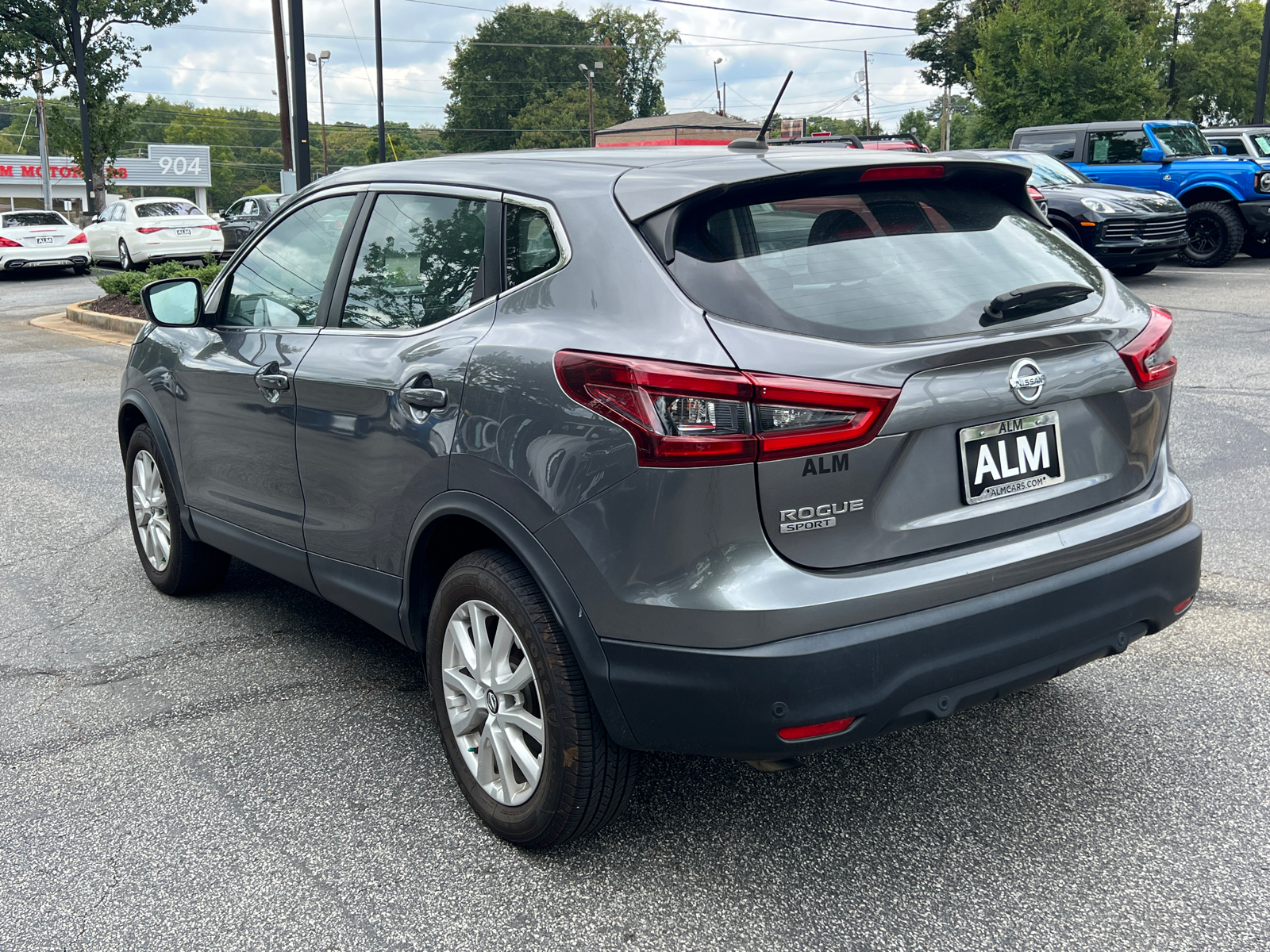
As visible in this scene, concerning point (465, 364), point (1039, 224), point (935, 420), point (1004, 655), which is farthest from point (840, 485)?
point (1039, 224)

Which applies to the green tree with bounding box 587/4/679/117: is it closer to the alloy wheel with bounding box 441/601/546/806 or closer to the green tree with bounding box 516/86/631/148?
the green tree with bounding box 516/86/631/148

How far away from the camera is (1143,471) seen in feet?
9.98

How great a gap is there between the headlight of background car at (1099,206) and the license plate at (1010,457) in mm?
13625

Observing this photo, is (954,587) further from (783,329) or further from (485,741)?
(485,741)

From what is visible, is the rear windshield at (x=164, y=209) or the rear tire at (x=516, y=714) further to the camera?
the rear windshield at (x=164, y=209)

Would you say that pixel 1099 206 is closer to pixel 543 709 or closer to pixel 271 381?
pixel 271 381

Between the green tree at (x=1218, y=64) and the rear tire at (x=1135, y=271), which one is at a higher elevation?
the green tree at (x=1218, y=64)

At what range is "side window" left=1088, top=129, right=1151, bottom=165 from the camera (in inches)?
712

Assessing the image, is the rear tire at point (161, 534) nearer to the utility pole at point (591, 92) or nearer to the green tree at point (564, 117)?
the utility pole at point (591, 92)

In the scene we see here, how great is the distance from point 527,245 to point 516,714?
3.91ft

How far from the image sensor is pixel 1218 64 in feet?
186

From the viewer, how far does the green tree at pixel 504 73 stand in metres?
106

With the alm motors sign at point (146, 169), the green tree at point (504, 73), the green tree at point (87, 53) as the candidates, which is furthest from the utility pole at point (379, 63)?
the green tree at point (504, 73)

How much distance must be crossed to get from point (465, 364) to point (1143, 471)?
177 cm
